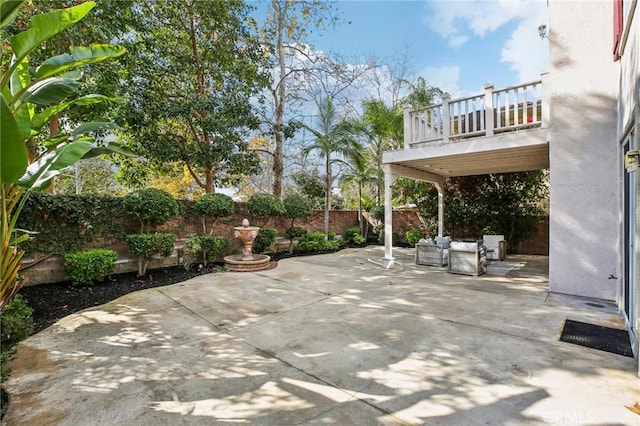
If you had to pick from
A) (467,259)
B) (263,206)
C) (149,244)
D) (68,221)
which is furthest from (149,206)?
(467,259)

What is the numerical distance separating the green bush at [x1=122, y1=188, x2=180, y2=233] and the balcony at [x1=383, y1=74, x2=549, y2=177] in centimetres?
563

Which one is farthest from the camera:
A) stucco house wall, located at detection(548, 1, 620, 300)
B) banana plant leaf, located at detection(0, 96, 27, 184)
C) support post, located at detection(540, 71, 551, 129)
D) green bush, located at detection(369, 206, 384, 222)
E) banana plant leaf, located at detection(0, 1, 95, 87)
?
green bush, located at detection(369, 206, 384, 222)

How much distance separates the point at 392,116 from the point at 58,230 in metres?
10.5

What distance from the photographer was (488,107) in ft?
21.1

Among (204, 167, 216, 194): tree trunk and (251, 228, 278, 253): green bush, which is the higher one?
(204, 167, 216, 194): tree trunk

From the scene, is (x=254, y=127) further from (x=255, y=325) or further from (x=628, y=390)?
(x=628, y=390)

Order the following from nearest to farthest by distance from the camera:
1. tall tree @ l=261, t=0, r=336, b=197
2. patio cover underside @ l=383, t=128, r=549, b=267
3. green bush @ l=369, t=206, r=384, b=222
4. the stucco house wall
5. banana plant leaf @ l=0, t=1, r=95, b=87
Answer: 1. banana plant leaf @ l=0, t=1, r=95, b=87
2. the stucco house wall
3. patio cover underside @ l=383, t=128, r=549, b=267
4. tall tree @ l=261, t=0, r=336, b=197
5. green bush @ l=369, t=206, r=384, b=222

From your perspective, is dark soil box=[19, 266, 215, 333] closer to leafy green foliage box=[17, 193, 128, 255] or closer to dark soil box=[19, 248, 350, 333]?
dark soil box=[19, 248, 350, 333]

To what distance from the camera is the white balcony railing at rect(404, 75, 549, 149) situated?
6.00 m

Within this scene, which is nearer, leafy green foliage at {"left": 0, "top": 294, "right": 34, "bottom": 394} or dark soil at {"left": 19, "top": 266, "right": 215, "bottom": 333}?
leafy green foliage at {"left": 0, "top": 294, "right": 34, "bottom": 394}

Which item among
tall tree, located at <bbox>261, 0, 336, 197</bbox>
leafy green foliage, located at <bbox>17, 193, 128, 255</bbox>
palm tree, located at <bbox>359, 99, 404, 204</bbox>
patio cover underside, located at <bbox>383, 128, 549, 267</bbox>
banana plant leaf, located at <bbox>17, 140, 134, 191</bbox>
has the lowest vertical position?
leafy green foliage, located at <bbox>17, 193, 128, 255</bbox>

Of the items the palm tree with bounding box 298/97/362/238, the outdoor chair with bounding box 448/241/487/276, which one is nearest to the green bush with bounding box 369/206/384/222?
the palm tree with bounding box 298/97/362/238

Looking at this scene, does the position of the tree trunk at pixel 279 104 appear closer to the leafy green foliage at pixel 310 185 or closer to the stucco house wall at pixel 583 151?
the leafy green foliage at pixel 310 185

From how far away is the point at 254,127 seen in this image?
954 centimetres
